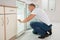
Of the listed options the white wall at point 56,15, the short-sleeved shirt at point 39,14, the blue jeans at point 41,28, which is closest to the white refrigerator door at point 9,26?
the short-sleeved shirt at point 39,14

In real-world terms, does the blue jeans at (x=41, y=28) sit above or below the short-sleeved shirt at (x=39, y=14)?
below

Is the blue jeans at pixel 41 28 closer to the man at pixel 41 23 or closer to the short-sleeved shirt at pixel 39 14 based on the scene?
the man at pixel 41 23

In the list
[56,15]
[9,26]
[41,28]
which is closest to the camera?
[9,26]

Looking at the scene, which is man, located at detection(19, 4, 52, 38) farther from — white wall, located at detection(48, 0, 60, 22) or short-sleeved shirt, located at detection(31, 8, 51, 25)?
white wall, located at detection(48, 0, 60, 22)

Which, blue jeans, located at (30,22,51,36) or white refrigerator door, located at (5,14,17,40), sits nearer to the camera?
white refrigerator door, located at (5,14,17,40)

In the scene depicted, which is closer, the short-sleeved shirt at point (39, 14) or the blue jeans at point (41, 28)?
the short-sleeved shirt at point (39, 14)

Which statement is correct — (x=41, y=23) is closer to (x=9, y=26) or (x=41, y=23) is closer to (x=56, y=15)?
(x=9, y=26)

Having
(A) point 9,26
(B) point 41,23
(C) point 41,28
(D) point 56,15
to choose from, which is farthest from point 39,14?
(D) point 56,15

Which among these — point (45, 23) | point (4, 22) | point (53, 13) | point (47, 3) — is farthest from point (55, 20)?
point (4, 22)

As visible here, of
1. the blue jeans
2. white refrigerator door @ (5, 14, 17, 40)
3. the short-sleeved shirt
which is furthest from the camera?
the blue jeans

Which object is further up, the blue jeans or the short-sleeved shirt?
the short-sleeved shirt

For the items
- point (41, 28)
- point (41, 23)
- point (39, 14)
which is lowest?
point (41, 28)

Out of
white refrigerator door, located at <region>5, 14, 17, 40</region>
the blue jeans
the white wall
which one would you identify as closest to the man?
the blue jeans

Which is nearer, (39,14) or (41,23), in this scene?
(39,14)
